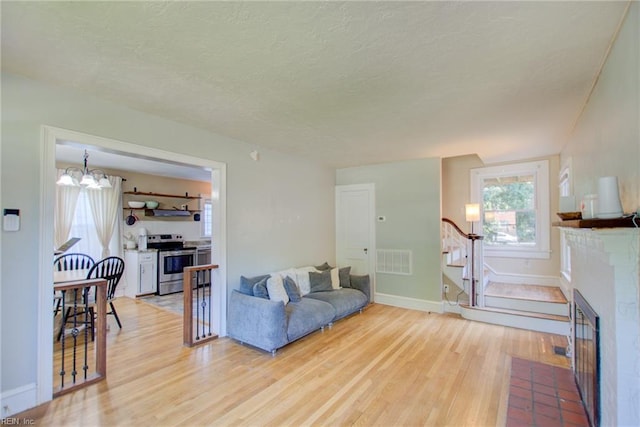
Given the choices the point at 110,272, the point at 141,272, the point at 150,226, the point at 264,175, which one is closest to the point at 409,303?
the point at 264,175

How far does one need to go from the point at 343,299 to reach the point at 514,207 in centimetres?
378

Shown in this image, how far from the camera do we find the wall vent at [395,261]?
508cm

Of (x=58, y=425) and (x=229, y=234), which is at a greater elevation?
(x=229, y=234)

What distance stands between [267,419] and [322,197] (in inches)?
152

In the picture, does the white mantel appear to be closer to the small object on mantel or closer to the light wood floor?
the small object on mantel

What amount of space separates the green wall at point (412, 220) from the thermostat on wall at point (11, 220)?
4.67m

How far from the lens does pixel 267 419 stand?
2164mm

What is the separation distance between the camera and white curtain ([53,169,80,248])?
5160 mm

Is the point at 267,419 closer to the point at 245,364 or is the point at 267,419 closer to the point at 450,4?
the point at 245,364

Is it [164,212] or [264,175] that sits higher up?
[264,175]

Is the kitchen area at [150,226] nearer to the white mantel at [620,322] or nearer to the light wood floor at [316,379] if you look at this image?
the light wood floor at [316,379]

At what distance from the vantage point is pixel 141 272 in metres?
5.74

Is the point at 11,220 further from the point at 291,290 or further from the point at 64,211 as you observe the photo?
the point at 64,211

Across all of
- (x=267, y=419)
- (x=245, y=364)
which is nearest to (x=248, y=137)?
(x=245, y=364)
